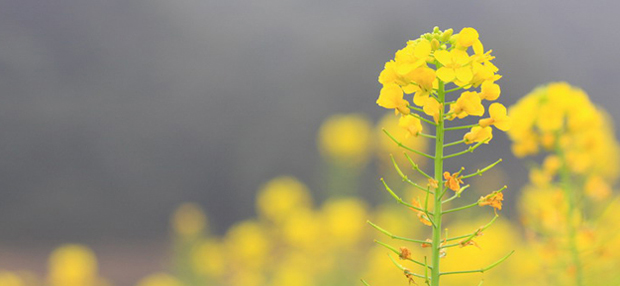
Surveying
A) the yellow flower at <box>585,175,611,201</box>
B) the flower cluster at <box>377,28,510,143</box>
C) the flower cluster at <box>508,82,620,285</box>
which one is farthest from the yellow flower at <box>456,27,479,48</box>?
the yellow flower at <box>585,175,611,201</box>

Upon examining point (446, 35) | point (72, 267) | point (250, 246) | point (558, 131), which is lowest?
point (446, 35)

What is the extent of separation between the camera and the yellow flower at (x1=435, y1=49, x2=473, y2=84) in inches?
60.0

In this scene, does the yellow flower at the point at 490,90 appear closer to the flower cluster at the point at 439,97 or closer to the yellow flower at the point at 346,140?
the flower cluster at the point at 439,97

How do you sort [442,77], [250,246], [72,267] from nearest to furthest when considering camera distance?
[442,77] → [72,267] → [250,246]

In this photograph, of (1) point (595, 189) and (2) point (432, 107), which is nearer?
(2) point (432, 107)

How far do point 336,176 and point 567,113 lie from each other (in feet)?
18.9

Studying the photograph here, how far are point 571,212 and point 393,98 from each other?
1.74 metres

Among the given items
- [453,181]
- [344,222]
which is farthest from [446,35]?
[344,222]

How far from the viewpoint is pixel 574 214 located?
303 cm

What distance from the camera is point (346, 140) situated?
8.98 metres

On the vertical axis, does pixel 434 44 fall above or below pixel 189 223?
below

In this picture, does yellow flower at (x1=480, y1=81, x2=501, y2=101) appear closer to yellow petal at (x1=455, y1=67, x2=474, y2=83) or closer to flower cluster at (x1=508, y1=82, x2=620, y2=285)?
yellow petal at (x1=455, y1=67, x2=474, y2=83)

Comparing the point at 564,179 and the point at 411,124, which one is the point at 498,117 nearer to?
the point at 411,124

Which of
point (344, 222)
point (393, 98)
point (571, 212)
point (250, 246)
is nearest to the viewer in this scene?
point (393, 98)
